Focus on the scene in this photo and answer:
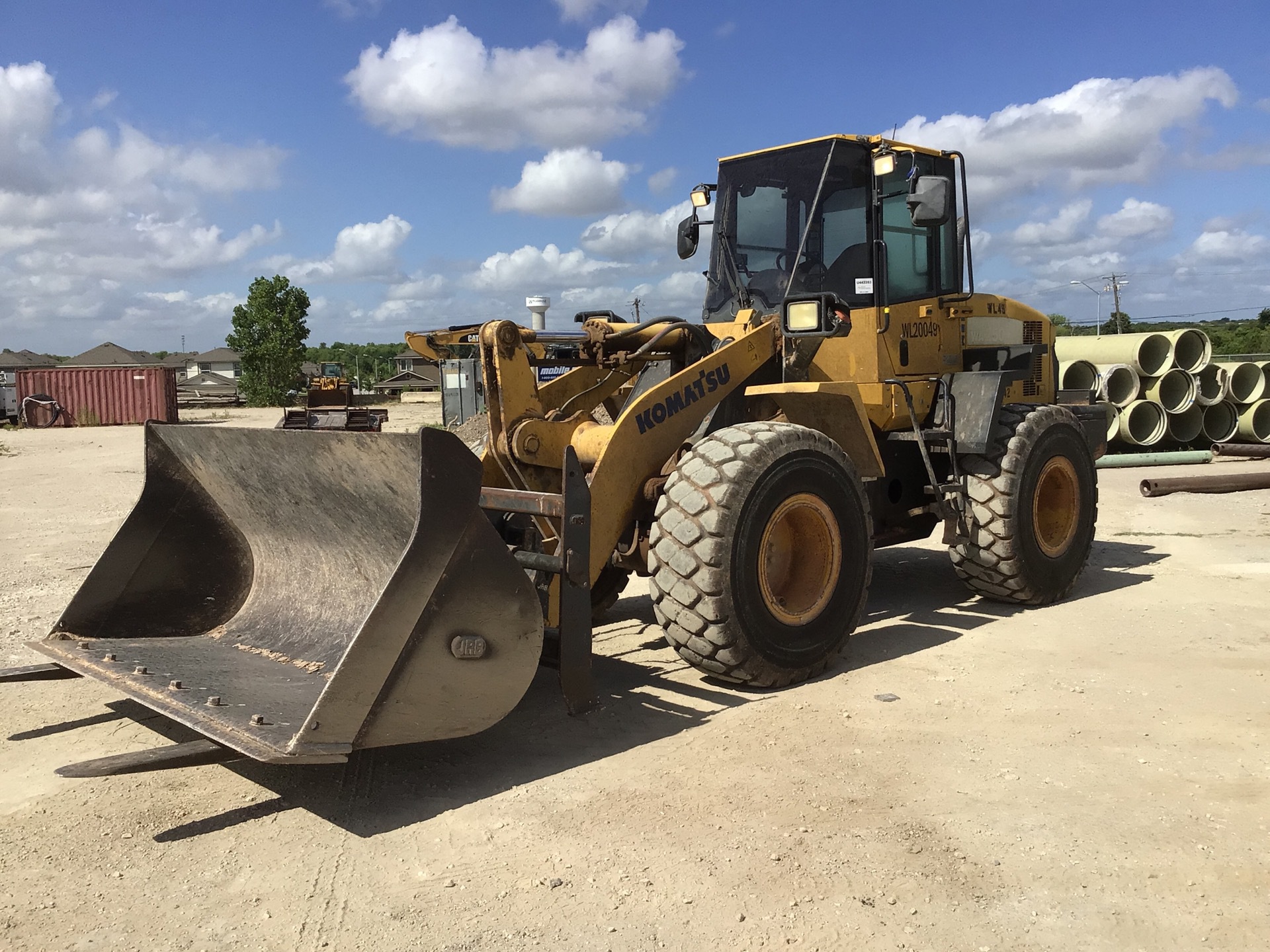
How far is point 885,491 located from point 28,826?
16.3 ft

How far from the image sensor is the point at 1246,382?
19.2 meters

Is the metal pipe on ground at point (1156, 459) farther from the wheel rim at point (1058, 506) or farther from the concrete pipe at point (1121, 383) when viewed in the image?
the wheel rim at point (1058, 506)

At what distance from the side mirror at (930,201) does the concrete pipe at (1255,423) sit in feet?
51.9

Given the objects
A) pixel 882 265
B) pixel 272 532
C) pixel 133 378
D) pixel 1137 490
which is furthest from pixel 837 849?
pixel 133 378

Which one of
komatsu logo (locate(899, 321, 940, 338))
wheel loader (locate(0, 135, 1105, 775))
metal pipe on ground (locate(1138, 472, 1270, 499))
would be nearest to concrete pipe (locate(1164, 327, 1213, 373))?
metal pipe on ground (locate(1138, 472, 1270, 499))

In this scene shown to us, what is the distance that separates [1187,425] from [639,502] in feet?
54.1

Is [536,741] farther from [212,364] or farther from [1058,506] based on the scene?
[212,364]

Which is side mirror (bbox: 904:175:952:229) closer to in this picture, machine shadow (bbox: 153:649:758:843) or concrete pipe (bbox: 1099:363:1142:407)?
machine shadow (bbox: 153:649:758:843)

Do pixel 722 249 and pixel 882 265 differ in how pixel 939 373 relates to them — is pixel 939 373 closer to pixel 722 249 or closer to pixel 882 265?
pixel 882 265

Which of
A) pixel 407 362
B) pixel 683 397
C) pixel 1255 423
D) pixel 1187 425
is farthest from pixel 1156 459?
pixel 407 362

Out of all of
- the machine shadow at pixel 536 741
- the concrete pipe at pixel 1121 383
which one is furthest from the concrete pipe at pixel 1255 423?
the machine shadow at pixel 536 741

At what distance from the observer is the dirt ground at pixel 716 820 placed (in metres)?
2.98

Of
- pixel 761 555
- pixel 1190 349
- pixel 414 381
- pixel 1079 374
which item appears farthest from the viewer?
pixel 414 381

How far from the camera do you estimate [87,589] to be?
4852mm
